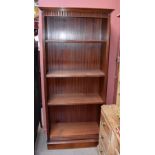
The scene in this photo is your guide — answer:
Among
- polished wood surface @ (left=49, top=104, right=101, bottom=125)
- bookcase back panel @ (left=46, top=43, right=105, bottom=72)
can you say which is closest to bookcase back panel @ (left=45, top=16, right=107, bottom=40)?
bookcase back panel @ (left=46, top=43, right=105, bottom=72)

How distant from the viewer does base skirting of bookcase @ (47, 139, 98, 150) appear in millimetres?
2213

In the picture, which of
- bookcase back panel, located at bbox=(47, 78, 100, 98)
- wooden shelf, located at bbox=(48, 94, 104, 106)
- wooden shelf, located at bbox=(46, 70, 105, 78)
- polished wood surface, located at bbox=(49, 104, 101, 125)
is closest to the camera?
wooden shelf, located at bbox=(46, 70, 105, 78)

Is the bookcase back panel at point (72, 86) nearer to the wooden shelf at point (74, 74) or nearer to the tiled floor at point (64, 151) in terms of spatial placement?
the wooden shelf at point (74, 74)

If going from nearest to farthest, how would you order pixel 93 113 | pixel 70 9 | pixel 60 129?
1. pixel 70 9
2. pixel 60 129
3. pixel 93 113

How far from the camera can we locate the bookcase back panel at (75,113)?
2.46 meters

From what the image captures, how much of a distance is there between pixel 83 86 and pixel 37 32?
3.29ft

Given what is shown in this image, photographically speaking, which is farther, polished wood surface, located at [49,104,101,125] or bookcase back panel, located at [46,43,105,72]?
polished wood surface, located at [49,104,101,125]

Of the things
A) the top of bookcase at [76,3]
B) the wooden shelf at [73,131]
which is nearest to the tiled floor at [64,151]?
the wooden shelf at [73,131]

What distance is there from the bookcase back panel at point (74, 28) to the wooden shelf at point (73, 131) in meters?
1.28

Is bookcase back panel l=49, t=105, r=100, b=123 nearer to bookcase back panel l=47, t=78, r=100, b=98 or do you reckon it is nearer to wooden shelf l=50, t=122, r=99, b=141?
wooden shelf l=50, t=122, r=99, b=141
